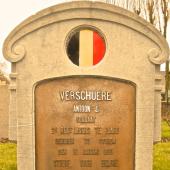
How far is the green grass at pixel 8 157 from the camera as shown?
7047mm

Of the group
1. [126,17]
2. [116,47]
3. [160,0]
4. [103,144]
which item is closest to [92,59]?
[116,47]

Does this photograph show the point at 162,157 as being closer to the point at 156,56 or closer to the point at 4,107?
the point at 156,56

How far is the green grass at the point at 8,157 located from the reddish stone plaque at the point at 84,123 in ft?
7.68

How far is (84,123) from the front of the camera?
478 cm

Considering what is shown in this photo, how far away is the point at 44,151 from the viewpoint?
15.9 feet

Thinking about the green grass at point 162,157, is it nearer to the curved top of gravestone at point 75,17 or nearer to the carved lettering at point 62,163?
the carved lettering at point 62,163

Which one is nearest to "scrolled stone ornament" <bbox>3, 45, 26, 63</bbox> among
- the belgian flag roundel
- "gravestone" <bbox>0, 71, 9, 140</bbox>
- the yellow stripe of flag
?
the belgian flag roundel

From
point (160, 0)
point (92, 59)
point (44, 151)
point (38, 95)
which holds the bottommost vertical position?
point (44, 151)

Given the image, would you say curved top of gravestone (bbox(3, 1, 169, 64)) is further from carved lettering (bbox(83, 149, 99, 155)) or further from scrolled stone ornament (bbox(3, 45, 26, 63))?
carved lettering (bbox(83, 149, 99, 155))

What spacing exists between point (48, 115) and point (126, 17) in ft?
4.78

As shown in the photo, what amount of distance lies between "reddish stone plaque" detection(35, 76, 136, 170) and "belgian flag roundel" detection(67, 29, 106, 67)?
0.21m

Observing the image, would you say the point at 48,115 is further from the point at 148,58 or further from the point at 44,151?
the point at 148,58

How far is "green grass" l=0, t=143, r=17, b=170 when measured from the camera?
7047 mm

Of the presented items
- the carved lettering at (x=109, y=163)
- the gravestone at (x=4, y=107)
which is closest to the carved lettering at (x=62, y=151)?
the carved lettering at (x=109, y=163)
